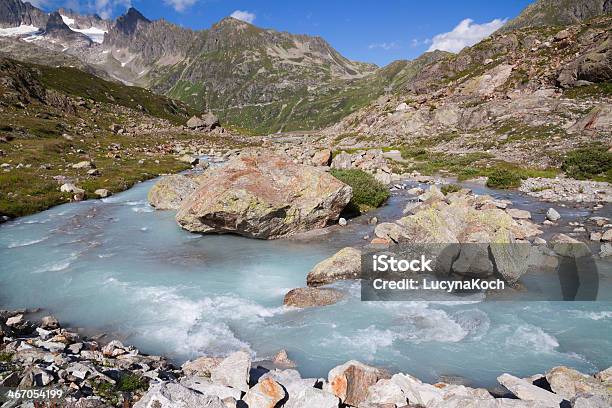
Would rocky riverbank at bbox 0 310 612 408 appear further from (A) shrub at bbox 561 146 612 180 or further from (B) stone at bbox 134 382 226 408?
(A) shrub at bbox 561 146 612 180

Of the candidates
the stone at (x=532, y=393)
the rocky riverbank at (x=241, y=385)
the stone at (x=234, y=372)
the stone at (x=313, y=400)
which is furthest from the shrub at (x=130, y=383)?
the stone at (x=532, y=393)

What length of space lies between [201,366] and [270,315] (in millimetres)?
4231

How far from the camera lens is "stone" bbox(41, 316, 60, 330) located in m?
14.0

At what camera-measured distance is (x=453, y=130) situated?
87812 millimetres

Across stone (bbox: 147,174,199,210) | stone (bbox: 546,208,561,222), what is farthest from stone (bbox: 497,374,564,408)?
stone (bbox: 147,174,199,210)

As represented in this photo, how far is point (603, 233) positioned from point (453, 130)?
70.5 meters

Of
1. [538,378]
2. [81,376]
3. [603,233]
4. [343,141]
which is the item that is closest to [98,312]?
[81,376]

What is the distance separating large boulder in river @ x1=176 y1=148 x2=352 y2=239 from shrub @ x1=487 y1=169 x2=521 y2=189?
21.4 meters

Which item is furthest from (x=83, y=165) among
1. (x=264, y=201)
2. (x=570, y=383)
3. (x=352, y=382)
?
(x=570, y=383)

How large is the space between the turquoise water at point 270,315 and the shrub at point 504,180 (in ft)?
83.0

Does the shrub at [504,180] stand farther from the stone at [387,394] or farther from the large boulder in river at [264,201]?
the stone at [387,394]

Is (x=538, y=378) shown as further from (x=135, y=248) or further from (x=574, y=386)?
(x=135, y=248)

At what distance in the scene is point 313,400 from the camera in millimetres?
8844

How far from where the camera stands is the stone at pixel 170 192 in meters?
34.0
